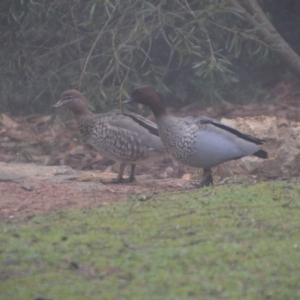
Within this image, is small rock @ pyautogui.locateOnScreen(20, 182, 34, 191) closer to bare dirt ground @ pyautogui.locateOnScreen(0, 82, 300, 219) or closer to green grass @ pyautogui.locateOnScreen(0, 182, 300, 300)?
bare dirt ground @ pyautogui.locateOnScreen(0, 82, 300, 219)

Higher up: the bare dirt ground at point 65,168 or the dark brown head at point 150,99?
the dark brown head at point 150,99

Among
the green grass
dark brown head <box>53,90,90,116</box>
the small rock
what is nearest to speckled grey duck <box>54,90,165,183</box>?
dark brown head <box>53,90,90,116</box>

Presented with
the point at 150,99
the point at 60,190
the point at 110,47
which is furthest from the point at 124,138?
the point at 110,47

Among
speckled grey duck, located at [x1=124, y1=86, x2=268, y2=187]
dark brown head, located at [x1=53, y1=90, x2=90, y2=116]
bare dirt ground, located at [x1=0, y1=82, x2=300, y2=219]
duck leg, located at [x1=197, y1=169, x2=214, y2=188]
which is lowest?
bare dirt ground, located at [x1=0, y1=82, x2=300, y2=219]

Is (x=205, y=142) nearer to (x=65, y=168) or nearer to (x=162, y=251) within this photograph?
(x=65, y=168)

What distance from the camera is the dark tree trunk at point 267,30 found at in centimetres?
1110

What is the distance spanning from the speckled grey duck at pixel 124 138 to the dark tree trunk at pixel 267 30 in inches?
99.3

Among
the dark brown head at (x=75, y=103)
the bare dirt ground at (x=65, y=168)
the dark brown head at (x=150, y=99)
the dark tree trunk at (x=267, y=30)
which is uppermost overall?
the dark tree trunk at (x=267, y=30)

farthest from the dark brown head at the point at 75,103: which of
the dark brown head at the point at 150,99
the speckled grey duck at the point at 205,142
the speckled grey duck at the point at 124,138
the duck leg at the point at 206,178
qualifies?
the duck leg at the point at 206,178

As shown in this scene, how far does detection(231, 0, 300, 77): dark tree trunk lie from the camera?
11102mm

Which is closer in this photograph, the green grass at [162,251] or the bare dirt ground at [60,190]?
the green grass at [162,251]

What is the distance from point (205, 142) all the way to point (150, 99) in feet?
2.76

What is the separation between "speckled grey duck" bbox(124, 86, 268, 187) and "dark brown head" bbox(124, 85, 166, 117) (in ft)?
0.72

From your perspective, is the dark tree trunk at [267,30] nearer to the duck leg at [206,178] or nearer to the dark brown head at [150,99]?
the dark brown head at [150,99]
